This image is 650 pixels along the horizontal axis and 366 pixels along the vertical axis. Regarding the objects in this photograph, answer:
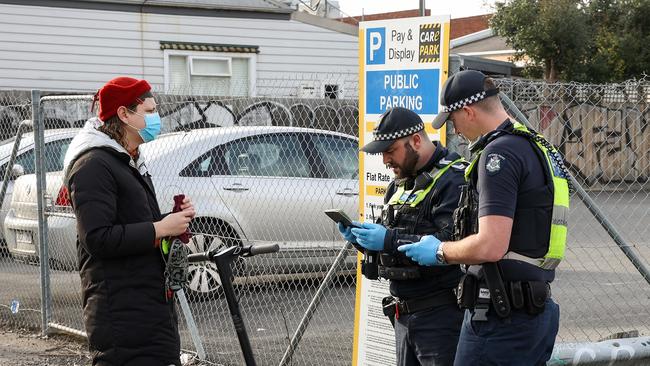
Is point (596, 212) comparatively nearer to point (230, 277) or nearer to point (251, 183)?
point (230, 277)

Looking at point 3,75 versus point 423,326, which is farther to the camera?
point 3,75

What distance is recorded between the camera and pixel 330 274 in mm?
5293

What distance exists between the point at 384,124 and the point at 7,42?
16.9 meters

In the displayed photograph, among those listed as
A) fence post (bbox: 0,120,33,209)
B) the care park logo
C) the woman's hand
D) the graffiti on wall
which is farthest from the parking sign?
fence post (bbox: 0,120,33,209)

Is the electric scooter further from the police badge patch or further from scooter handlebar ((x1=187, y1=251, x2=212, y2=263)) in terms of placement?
the police badge patch

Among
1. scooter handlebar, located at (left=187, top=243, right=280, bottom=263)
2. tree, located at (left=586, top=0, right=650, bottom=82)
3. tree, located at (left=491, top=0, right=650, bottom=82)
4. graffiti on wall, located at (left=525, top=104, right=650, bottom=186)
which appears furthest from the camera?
tree, located at (left=586, top=0, right=650, bottom=82)

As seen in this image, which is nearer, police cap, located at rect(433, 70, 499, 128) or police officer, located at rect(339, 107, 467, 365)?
police cap, located at rect(433, 70, 499, 128)

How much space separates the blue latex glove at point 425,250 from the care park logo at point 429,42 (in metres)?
1.41

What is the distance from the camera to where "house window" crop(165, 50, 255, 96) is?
810 inches

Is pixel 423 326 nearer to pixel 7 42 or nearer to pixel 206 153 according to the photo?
pixel 206 153

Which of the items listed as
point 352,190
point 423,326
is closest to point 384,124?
point 423,326

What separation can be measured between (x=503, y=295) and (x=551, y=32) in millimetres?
24151

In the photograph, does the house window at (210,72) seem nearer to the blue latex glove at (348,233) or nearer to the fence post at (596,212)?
the fence post at (596,212)

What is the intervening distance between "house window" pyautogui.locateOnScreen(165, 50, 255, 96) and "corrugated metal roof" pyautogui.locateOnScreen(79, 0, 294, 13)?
108cm
